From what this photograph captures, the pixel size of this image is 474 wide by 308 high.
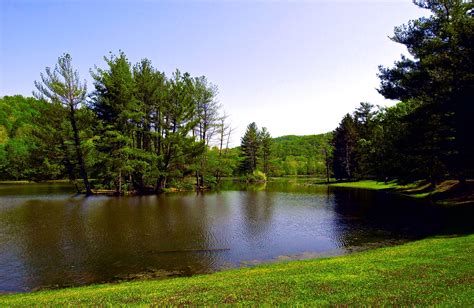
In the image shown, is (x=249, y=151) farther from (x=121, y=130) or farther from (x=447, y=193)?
(x=447, y=193)

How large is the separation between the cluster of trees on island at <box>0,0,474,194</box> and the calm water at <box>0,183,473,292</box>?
26.8 ft

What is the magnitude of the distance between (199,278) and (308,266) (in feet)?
17.0

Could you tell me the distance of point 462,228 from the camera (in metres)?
23.2

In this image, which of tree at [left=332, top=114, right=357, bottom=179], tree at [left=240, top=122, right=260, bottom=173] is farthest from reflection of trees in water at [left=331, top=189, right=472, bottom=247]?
tree at [left=240, top=122, right=260, bottom=173]

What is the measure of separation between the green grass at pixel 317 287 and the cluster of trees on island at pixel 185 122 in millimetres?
18456

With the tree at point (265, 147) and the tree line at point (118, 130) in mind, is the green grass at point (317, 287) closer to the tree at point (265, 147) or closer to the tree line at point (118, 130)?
the tree line at point (118, 130)

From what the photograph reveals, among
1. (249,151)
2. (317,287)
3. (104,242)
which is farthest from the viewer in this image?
(249,151)

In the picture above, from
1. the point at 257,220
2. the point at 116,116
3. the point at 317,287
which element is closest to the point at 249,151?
the point at 116,116

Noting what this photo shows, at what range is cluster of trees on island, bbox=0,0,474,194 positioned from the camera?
28781 millimetres

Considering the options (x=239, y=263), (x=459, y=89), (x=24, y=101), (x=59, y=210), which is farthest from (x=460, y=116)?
(x=24, y=101)

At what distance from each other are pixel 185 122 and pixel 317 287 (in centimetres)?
5514

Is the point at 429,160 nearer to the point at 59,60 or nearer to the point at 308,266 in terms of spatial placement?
the point at 308,266

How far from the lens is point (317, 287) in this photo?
1174 centimetres

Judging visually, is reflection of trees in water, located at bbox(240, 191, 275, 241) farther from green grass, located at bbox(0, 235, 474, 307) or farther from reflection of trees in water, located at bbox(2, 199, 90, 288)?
reflection of trees in water, located at bbox(2, 199, 90, 288)
